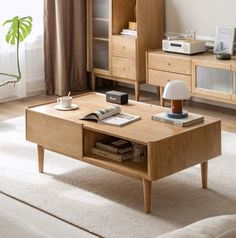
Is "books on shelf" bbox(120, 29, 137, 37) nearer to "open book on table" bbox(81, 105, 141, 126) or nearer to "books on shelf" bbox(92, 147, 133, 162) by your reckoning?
"open book on table" bbox(81, 105, 141, 126)

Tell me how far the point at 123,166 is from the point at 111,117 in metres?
0.38

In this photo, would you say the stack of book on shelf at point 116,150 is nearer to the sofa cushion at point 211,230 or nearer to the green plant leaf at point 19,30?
the sofa cushion at point 211,230

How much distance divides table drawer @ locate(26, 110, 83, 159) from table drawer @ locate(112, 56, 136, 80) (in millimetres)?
2075

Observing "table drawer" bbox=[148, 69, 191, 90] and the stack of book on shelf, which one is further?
"table drawer" bbox=[148, 69, 191, 90]

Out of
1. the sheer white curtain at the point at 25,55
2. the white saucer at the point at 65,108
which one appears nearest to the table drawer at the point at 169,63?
the sheer white curtain at the point at 25,55

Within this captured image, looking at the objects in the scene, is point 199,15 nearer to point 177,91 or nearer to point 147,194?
point 177,91

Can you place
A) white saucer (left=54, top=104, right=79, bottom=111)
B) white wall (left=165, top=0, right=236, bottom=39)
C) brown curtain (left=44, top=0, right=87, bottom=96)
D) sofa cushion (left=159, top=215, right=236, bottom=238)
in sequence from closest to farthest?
sofa cushion (left=159, top=215, right=236, bottom=238)
white saucer (left=54, top=104, right=79, bottom=111)
white wall (left=165, top=0, right=236, bottom=39)
brown curtain (left=44, top=0, right=87, bottom=96)

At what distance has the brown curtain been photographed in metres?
6.08

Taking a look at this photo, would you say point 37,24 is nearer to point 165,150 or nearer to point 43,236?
point 165,150

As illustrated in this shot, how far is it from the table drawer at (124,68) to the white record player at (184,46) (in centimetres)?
40

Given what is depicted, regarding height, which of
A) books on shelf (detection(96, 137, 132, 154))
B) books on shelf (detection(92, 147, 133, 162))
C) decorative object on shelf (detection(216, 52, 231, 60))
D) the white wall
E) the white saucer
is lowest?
books on shelf (detection(92, 147, 133, 162))

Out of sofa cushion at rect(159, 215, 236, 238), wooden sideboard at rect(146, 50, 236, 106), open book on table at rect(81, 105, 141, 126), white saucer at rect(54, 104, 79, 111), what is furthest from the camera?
wooden sideboard at rect(146, 50, 236, 106)

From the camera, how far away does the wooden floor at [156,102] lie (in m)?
5.25

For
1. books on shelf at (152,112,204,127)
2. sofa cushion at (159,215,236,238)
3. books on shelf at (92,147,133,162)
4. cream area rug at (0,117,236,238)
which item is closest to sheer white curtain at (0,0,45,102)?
cream area rug at (0,117,236,238)
